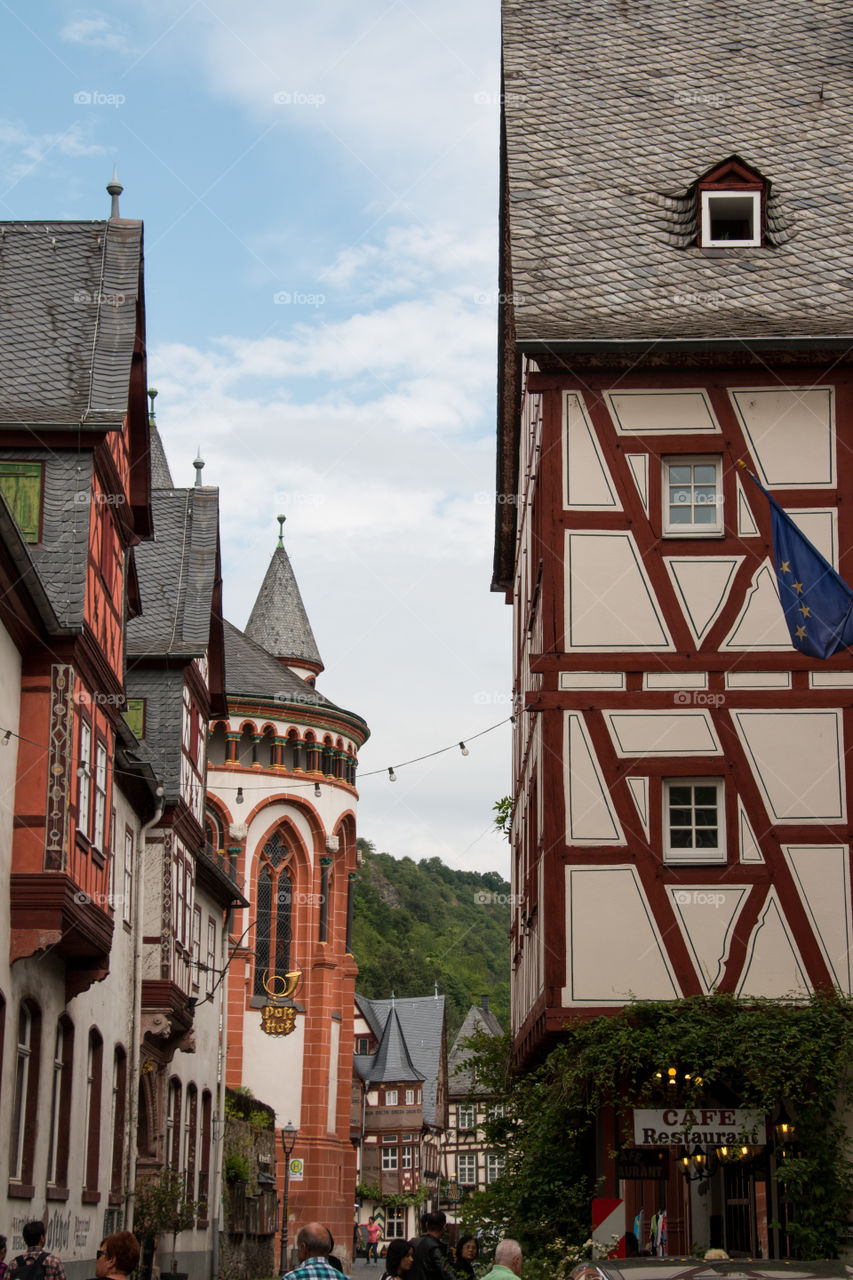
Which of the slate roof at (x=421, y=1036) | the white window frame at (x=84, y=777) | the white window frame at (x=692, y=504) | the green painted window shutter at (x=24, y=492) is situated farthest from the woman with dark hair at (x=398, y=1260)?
the slate roof at (x=421, y=1036)

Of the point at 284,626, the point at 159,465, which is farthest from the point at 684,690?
the point at 284,626

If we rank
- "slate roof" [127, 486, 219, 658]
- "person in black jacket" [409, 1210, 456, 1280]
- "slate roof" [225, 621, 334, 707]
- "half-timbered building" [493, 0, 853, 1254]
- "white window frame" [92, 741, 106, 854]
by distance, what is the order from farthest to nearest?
"slate roof" [225, 621, 334, 707] < "slate roof" [127, 486, 219, 658] < "white window frame" [92, 741, 106, 854] < "half-timbered building" [493, 0, 853, 1254] < "person in black jacket" [409, 1210, 456, 1280]

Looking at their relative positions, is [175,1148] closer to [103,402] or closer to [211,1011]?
[211,1011]

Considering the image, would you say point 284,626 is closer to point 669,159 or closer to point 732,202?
point 669,159

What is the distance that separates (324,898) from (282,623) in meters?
11.5

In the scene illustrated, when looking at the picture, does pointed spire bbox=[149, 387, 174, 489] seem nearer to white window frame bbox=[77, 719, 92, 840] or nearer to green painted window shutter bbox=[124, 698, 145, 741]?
green painted window shutter bbox=[124, 698, 145, 741]

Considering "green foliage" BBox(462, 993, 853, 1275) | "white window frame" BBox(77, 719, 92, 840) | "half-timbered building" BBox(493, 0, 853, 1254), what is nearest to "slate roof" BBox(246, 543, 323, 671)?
"half-timbered building" BBox(493, 0, 853, 1254)

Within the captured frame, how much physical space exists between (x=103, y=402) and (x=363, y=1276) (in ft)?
122

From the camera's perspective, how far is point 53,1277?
1243cm

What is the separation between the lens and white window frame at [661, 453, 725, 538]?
61.9 feet

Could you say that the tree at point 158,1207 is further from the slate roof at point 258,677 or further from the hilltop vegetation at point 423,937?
the hilltop vegetation at point 423,937

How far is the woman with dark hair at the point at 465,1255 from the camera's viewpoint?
1548cm

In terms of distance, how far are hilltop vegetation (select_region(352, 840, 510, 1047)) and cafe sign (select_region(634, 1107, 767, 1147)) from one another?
8695 centimetres

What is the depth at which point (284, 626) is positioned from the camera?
62406mm
